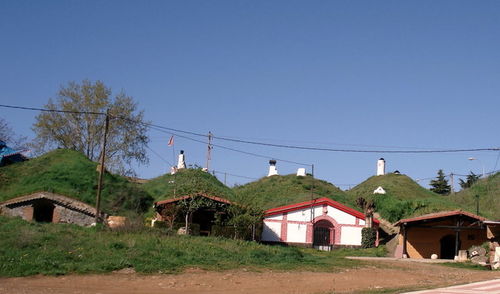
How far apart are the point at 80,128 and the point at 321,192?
24.9m

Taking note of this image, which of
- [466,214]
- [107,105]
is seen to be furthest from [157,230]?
[107,105]

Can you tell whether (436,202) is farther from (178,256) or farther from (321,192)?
(178,256)

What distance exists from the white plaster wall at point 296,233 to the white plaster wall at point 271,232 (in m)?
0.77

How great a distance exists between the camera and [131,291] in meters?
19.6

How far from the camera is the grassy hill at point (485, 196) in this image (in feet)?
169

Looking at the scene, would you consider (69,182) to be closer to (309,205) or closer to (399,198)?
(309,205)

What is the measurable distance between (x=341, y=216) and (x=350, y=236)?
1.63 meters

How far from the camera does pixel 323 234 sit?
44.1 meters

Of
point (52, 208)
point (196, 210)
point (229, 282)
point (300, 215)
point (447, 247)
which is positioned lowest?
point (229, 282)

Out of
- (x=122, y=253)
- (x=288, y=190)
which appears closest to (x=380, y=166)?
(x=288, y=190)

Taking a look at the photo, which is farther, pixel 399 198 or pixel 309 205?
pixel 399 198

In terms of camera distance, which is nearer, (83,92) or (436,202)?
(436,202)

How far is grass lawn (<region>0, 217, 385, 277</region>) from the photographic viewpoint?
22814mm

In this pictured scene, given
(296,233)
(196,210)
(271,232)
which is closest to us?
(196,210)
